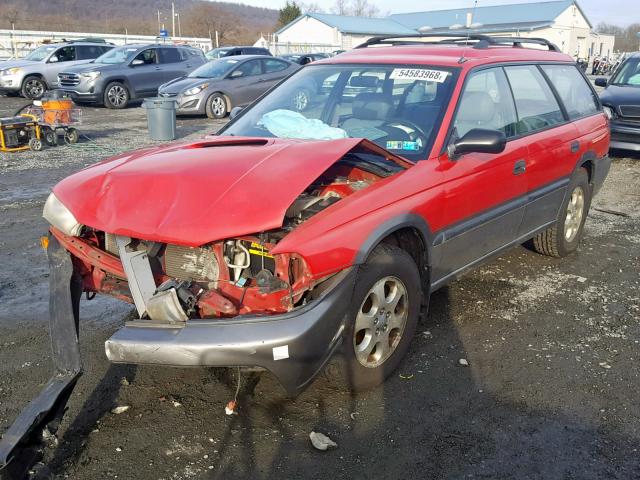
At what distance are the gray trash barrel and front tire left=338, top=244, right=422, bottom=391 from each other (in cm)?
954

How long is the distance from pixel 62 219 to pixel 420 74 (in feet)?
7.97

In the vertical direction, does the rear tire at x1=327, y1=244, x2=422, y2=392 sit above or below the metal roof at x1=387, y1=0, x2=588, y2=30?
below

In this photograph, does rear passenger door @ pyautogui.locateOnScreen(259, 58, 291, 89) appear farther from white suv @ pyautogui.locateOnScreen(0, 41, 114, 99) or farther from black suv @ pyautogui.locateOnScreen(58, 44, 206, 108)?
white suv @ pyautogui.locateOnScreen(0, 41, 114, 99)

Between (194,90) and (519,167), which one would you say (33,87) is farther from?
(519,167)

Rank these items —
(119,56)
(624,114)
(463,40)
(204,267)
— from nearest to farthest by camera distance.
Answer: (204,267)
(463,40)
(624,114)
(119,56)

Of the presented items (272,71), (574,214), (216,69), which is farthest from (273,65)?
(574,214)

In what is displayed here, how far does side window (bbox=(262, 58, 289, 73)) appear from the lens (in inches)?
642

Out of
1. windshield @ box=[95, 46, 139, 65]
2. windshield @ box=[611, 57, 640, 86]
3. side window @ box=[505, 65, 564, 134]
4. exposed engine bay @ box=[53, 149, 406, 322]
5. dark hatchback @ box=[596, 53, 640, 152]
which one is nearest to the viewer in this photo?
exposed engine bay @ box=[53, 149, 406, 322]

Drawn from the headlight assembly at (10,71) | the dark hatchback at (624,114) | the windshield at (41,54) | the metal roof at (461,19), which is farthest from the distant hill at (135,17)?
the dark hatchback at (624,114)

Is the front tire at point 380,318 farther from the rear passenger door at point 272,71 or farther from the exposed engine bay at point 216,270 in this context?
the rear passenger door at point 272,71

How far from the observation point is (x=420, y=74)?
404cm

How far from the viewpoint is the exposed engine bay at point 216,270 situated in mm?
2828

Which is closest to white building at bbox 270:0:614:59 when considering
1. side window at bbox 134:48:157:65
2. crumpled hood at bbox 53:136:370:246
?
side window at bbox 134:48:157:65

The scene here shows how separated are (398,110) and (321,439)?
2180 mm
